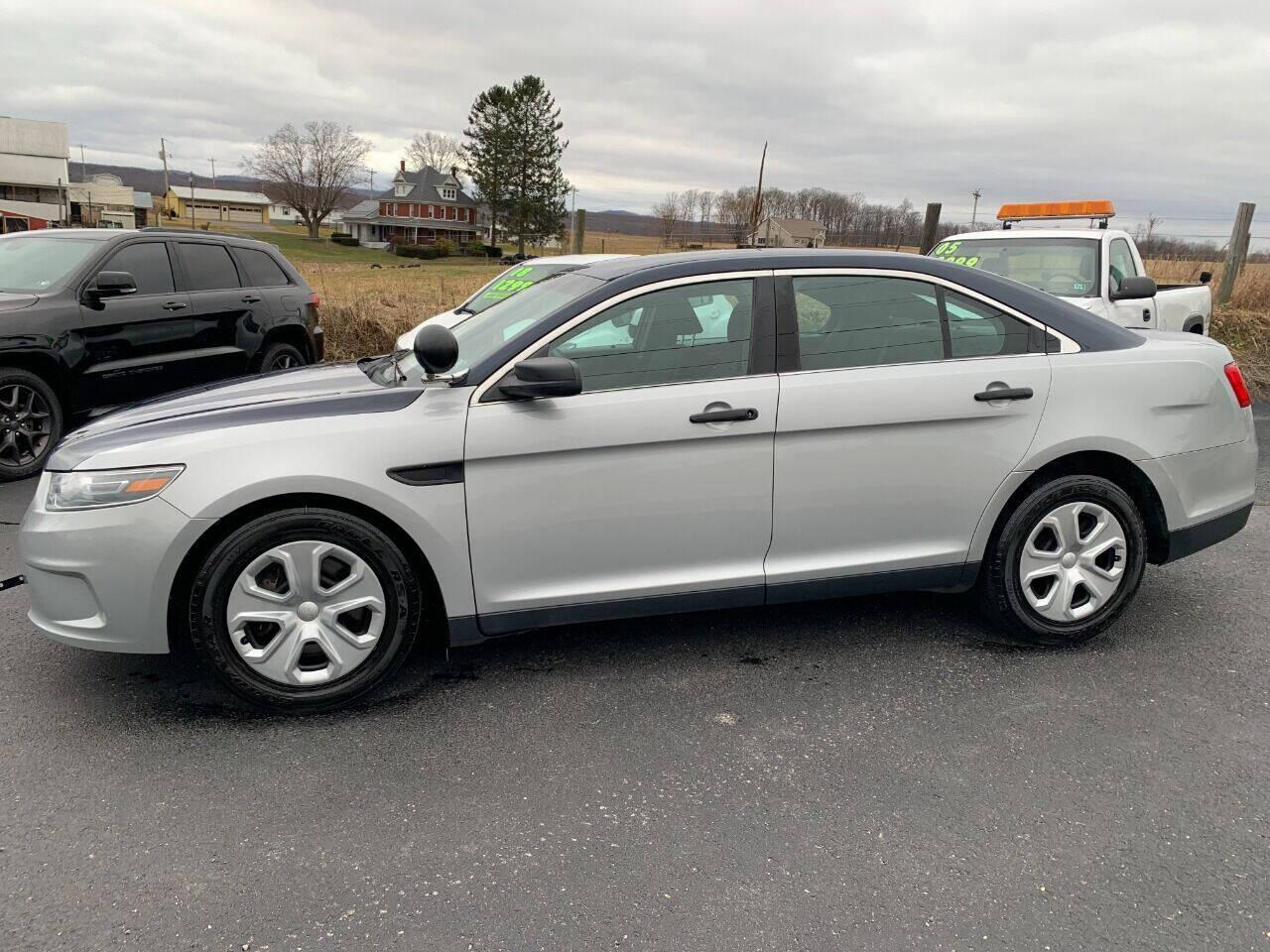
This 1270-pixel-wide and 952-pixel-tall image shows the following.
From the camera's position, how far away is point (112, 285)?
6.69 metres

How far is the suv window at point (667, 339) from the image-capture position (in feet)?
11.4

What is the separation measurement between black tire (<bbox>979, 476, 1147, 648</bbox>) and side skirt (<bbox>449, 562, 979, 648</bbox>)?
0.12 m

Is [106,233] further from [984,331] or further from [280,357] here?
[984,331]

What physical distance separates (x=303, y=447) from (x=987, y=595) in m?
2.80

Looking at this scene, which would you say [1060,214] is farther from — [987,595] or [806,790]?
[806,790]

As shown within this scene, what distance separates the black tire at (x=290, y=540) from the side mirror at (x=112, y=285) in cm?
449

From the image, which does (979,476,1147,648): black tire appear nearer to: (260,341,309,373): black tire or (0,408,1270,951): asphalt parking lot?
(0,408,1270,951): asphalt parking lot

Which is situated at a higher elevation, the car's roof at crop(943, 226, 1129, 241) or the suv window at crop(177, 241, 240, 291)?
the car's roof at crop(943, 226, 1129, 241)

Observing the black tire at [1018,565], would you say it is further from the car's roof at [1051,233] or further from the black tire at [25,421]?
the black tire at [25,421]

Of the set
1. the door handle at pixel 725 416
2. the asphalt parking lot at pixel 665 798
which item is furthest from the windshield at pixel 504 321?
the asphalt parking lot at pixel 665 798

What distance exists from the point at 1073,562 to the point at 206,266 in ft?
23.3

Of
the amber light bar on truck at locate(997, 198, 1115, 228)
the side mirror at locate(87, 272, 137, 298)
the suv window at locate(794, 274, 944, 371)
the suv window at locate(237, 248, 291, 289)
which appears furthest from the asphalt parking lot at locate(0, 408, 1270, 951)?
the amber light bar on truck at locate(997, 198, 1115, 228)

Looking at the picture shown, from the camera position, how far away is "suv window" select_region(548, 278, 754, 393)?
348cm

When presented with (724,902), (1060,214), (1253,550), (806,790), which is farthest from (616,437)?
(1060,214)
